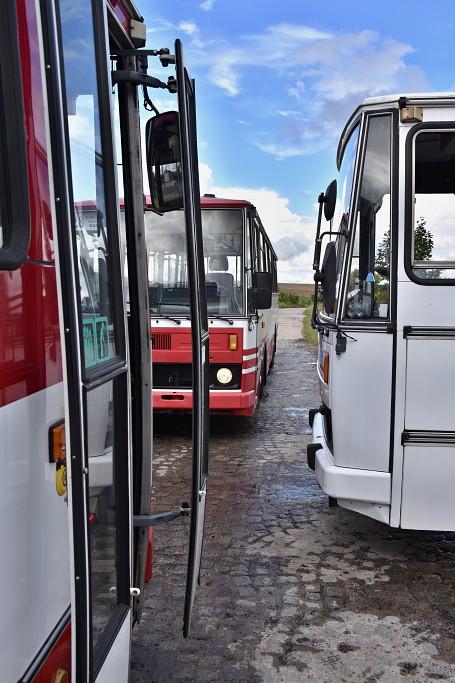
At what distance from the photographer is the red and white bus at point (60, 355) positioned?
156 cm

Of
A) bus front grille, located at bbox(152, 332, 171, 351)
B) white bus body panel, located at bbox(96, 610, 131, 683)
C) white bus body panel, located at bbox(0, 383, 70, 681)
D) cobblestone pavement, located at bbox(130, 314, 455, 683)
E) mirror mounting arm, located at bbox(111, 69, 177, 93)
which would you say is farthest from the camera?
bus front grille, located at bbox(152, 332, 171, 351)

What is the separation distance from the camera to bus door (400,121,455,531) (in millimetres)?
3988

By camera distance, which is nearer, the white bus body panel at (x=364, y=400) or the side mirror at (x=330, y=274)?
the white bus body panel at (x=364, y=400)

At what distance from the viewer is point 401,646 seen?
3.46 m

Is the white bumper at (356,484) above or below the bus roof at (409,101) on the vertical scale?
below

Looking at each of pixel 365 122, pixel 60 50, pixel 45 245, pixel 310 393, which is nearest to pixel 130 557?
pixel 45 245

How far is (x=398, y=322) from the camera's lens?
4023mm

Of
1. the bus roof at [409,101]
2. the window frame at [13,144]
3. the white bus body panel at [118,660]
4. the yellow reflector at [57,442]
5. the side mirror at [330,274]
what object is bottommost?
the white bus body panel at [118,660]

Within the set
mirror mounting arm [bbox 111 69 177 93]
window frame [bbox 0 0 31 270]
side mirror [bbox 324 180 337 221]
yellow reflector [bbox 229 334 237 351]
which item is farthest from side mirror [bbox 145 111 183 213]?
yellow reflector [bbox 229 334 237 351]

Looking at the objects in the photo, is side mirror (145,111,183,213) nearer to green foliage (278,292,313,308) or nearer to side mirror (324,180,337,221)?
side mirror (324,180,337,221)

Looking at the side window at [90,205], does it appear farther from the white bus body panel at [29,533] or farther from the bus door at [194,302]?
the bus door at [194,302]

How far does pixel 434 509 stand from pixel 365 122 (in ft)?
7.71

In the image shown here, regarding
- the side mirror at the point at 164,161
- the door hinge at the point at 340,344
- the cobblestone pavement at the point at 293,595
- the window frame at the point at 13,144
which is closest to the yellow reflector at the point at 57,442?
the window frame at the point at 13,144

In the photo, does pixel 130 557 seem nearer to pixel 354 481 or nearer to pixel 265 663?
pixel 265 663
